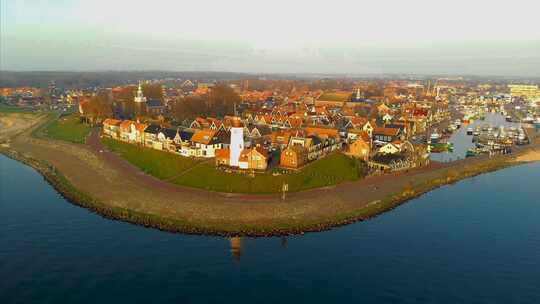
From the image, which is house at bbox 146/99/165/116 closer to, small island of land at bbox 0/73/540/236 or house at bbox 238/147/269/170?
small island of land at bbox 0/73/540/236

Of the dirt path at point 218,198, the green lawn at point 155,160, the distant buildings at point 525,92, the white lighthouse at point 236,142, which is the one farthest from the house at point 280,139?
the distant buildings at point 525,92

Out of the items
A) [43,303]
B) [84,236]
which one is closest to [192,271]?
[43,303]

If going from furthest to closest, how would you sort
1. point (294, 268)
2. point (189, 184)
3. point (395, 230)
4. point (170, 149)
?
point (170, 149) < point (189, 184) < point (395, 230) < point (294, 268)

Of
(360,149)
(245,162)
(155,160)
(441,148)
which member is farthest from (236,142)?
(441,148)

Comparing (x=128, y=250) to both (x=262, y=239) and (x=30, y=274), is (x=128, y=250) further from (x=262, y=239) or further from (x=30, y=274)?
(x=262, y=239)

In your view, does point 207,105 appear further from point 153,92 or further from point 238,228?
point 238,228
